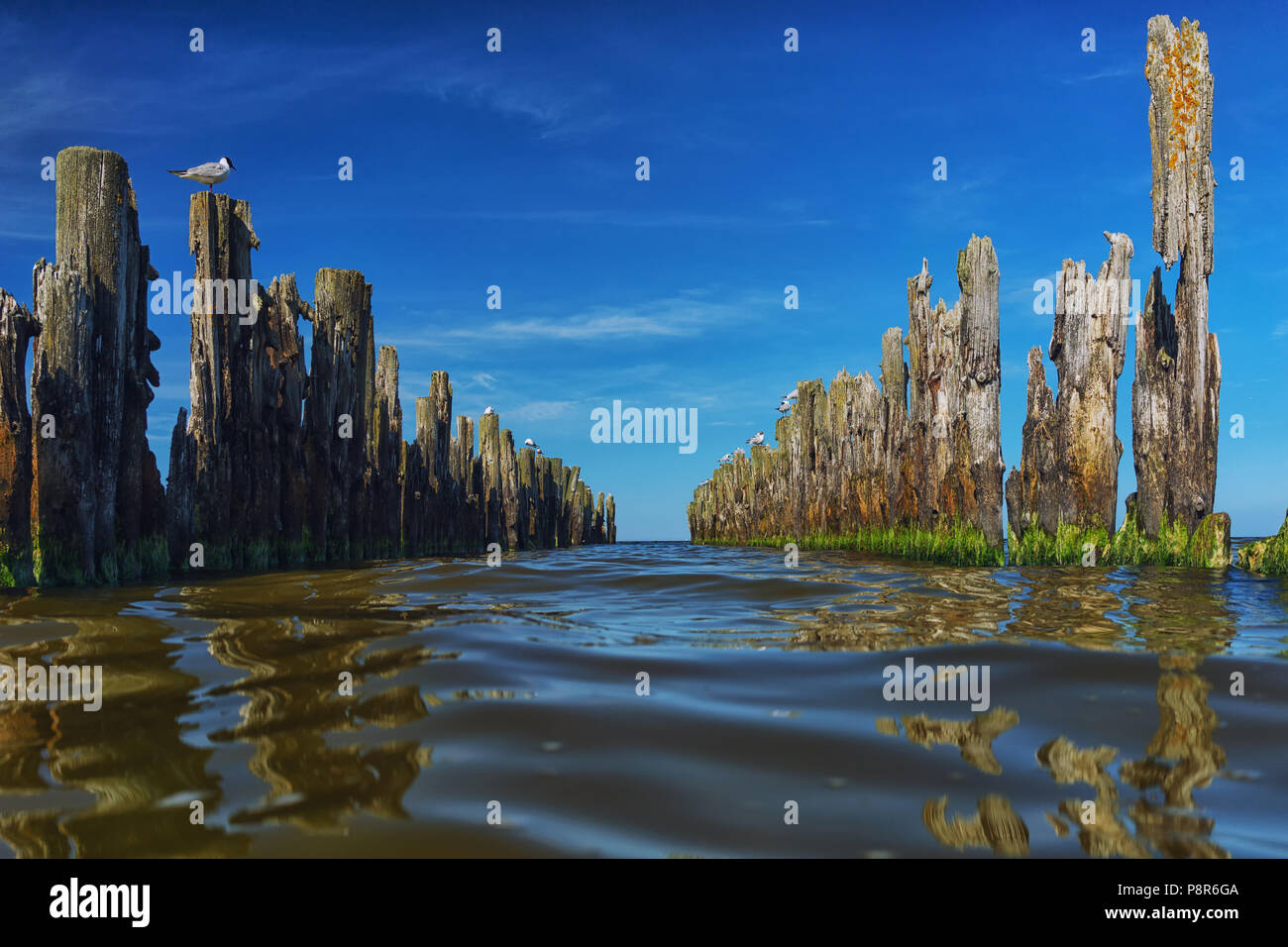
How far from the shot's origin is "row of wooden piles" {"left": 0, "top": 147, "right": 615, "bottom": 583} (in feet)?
24.2

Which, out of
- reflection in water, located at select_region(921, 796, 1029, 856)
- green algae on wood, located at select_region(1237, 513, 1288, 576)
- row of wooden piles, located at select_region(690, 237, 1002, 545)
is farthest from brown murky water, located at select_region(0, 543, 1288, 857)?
row of wooden piles, located at select_region(690, 237, 1002, 545)

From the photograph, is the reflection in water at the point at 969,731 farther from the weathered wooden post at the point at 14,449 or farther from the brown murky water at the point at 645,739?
the weathered wooden post at the point at 14,449

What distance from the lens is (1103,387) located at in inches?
363

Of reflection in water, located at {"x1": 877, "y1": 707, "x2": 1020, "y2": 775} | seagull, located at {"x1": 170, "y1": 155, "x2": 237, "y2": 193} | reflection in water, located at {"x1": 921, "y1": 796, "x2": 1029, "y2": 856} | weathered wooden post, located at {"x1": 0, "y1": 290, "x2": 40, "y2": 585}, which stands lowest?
reflection in water, located at {"x1": 877, "y1": 707, "x2": 1020, "y2": 775}

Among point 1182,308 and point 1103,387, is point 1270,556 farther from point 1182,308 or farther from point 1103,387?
point 1182,308

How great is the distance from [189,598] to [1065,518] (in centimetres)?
908

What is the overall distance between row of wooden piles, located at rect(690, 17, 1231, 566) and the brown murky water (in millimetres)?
3704

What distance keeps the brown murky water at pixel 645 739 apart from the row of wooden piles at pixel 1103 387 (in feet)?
12.2

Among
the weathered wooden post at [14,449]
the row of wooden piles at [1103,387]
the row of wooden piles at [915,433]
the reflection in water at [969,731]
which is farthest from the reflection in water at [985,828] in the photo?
the row of wooden piles at [915,433]

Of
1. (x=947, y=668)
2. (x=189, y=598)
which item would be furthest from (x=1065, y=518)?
(x=189, y=598)

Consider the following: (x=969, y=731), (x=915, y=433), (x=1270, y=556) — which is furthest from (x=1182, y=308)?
(x=969, y=731)

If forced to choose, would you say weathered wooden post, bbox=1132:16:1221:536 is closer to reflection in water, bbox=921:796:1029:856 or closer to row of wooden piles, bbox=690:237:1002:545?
row of wooden piles, bbox=690:237:1002:545
